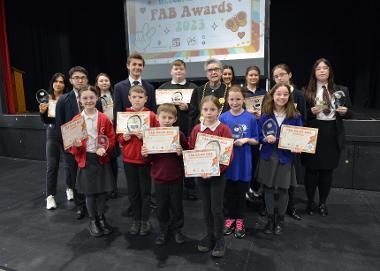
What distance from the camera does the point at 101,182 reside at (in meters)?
2.56

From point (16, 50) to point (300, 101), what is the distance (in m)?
5.82

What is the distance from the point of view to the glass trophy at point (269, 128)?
7.98 feet

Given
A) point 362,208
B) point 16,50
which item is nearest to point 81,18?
point 16,50

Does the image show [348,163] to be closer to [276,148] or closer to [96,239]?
[276,148]

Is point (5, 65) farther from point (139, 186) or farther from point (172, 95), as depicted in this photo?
point (139, 186)

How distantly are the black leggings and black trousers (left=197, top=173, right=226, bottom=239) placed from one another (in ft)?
3.11

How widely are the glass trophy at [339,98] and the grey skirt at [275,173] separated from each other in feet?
2.29

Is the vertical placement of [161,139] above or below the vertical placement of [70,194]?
above

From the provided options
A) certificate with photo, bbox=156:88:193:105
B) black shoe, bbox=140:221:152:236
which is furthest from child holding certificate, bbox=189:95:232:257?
certificate with photo, bbox=156:88:193:105

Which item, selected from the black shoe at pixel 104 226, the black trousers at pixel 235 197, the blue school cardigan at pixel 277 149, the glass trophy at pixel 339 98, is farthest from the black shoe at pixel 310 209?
the black shoe at pixel 104 226

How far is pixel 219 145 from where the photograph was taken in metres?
2.08

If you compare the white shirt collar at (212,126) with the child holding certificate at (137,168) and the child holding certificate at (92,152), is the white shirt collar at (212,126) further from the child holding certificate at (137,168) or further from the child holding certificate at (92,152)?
the child holding certificate at (92,152)

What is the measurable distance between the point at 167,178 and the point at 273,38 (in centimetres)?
493

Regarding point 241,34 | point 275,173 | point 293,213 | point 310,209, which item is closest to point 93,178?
point 275,173
